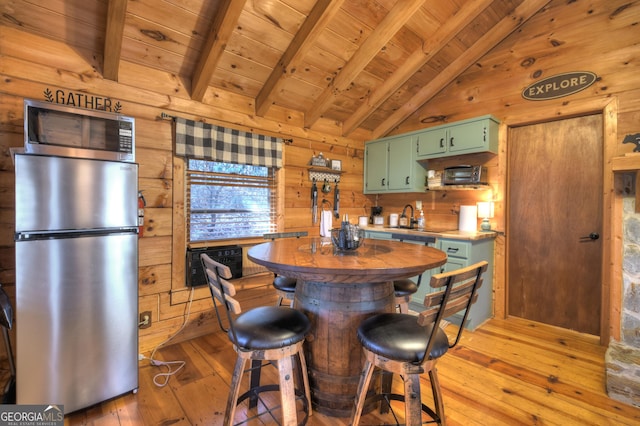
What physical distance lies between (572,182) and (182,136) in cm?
365

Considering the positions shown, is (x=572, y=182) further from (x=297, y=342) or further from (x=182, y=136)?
(x=182, y=136)

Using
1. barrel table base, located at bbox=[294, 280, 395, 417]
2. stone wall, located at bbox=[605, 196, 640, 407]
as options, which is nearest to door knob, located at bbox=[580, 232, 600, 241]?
stone wall, located at bbox=[605, 196, 640, 407]

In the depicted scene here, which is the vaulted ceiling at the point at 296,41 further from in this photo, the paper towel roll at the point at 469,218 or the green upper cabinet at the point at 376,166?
the paper towel roll at the point at 469,218

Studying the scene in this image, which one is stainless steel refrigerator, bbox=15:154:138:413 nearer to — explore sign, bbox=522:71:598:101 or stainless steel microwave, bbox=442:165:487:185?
stainless steel microwave, bbox=442:165:487:185

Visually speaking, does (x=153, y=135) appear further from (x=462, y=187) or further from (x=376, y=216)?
(x=462, y=187)

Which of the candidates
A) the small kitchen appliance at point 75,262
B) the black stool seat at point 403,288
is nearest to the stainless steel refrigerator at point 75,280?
the small kitchen appliance at point 75,262

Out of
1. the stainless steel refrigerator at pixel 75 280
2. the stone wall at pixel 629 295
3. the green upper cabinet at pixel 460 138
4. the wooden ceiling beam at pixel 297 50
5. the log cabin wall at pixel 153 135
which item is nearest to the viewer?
the stainless steel refrigerator at pixel 75 280

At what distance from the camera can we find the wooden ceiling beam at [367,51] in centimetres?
244

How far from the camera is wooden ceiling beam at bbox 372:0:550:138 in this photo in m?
2.87

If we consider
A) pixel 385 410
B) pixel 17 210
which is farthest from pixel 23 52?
pixel 385 410

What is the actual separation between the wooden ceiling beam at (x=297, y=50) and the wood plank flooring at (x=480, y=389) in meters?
2.35

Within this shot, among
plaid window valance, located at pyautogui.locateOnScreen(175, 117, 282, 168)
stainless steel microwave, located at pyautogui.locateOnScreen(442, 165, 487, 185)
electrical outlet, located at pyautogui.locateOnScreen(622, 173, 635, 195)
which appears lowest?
electrical outlet, located at pyautogui.locateOnScreen(622, 173, 635, 195)

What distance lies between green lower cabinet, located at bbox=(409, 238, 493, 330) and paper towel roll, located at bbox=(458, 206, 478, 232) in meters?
0.23

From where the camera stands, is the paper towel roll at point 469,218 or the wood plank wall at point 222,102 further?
the paper towel roll at point 469,218
